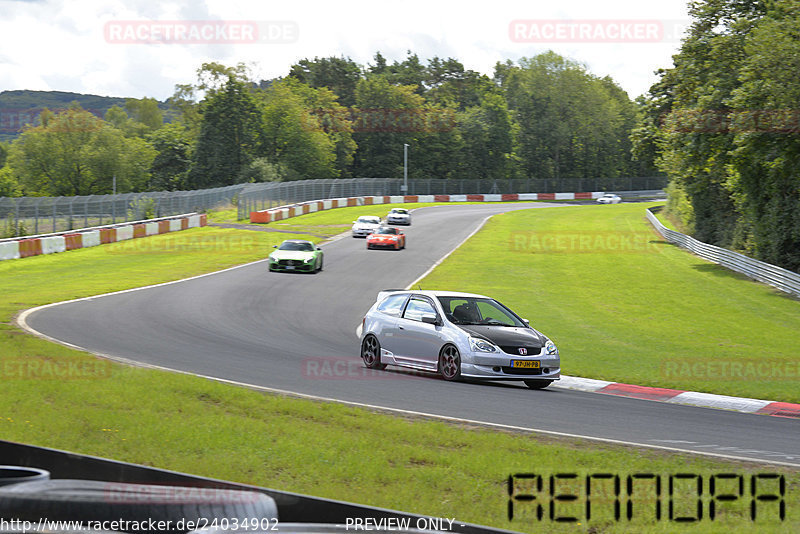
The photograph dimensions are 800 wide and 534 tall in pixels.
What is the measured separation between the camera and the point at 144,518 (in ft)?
16.0

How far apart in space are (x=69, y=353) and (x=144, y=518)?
9.54 m

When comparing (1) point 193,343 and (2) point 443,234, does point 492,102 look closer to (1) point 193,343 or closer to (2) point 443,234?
(2) point 443,234

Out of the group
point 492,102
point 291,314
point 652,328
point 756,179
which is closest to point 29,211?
point 291,314

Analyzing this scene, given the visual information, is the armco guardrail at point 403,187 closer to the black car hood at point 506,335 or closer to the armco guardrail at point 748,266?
the armco guardrail at point 748,266

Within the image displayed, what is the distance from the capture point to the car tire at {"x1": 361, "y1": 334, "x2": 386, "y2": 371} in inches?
579

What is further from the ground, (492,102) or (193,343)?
(492,102)

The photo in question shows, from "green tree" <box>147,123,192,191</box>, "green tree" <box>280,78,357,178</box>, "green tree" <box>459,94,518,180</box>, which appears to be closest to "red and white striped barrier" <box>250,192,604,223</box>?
"green tree" <box>459,94,518,180</box>

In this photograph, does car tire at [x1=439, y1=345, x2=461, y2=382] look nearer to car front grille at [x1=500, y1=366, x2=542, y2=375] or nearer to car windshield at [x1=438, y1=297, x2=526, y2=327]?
car windshield at [x1=438, y1=297, x2=526, y2=327]

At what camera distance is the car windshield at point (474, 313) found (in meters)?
14.1

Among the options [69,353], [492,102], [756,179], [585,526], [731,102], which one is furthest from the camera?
[492,102]

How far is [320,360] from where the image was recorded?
14703mm

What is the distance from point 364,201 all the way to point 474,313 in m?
65.9

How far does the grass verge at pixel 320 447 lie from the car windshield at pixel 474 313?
4186 millimetres

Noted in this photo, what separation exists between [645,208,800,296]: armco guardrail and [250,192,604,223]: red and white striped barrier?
2912 centimetres
